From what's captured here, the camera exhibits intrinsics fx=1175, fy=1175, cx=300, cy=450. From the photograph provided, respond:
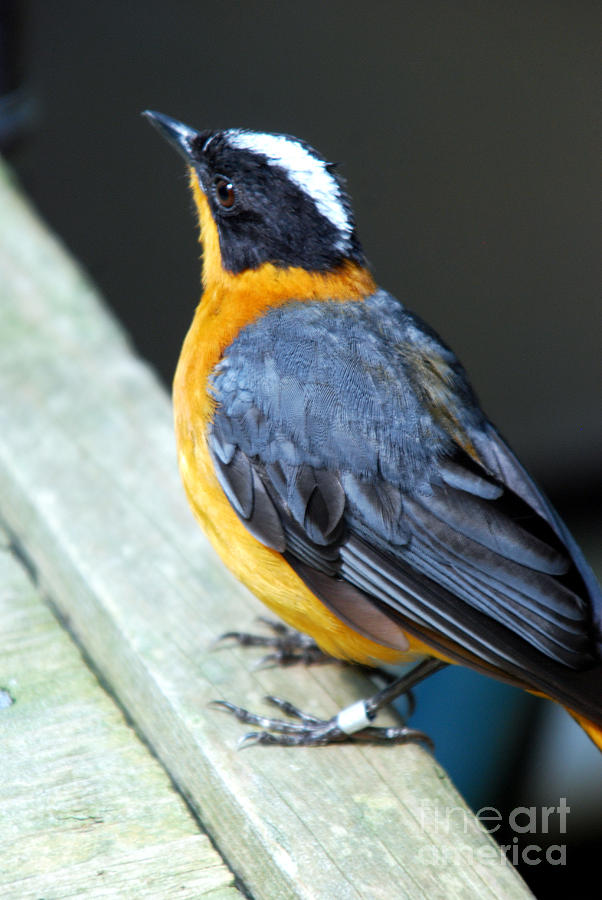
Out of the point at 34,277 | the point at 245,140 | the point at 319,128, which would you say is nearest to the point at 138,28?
the point at 319,128

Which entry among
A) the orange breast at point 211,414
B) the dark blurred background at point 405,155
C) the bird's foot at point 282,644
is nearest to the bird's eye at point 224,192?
the orange breast at point 211,414

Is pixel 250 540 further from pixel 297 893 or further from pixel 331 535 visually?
pixel 297 893

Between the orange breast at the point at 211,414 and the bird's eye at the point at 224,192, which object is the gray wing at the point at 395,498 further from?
the bird's eye at the point at 224,192

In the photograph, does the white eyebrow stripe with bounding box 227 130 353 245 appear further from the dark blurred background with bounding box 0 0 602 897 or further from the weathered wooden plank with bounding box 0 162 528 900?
the dark blurred background with bounding box 0 0 602 897

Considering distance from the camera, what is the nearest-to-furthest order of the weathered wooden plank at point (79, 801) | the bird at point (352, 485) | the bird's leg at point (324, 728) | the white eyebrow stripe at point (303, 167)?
the weathered wooden plank at point (79, 801) → the bird's leg at point (324, 728) → the bird at point (352, 485) → the white eyebrow stripe at point (303, 167)

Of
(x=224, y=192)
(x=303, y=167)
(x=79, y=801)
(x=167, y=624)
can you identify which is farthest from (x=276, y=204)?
(x=79, y=801)

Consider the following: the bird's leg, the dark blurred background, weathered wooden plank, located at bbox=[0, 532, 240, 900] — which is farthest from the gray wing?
the dark blurred background
